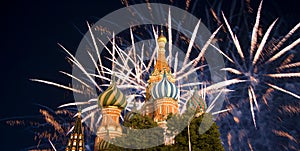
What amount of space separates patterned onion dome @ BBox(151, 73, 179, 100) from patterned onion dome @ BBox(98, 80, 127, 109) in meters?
2.33

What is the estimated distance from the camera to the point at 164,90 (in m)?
30.6

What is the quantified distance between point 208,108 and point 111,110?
22.4 ft

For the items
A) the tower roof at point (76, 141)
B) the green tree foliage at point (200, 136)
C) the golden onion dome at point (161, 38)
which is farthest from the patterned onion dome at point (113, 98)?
the green tree foliage at point (200, 136)

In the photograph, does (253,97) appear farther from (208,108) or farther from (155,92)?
(155,92)

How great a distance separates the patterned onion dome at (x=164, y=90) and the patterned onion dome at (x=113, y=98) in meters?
2.33

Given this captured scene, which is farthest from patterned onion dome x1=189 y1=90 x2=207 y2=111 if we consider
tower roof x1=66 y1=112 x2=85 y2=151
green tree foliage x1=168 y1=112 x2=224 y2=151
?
green tree foliage x1=168 y1=112 x2=224 y2=151

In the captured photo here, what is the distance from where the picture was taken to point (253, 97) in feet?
84.4

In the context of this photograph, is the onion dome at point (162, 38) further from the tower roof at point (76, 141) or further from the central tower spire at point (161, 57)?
the tower roof at point (76, 141)

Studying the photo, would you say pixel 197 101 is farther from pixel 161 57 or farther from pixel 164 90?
pixel 161 57

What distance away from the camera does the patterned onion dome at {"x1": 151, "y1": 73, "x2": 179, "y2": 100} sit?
30.6 m

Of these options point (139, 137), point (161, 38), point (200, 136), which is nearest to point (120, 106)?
point (161, 38)

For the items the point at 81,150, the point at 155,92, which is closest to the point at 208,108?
the point at 155,92

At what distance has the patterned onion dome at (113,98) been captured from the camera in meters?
29.7

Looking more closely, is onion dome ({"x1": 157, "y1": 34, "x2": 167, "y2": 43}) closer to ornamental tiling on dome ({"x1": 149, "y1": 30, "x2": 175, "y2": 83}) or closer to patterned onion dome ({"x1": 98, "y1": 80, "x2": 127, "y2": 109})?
ornamental tiling on dome ({"x1": 149, "y1": 30, "x2": 175, "y2": 83})
